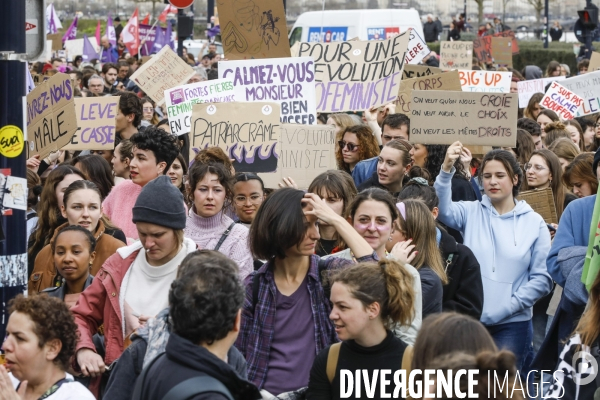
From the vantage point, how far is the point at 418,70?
1123 centimetres

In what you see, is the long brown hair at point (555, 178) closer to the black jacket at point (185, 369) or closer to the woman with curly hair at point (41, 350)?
the woman with curly hair at point (41, 350)

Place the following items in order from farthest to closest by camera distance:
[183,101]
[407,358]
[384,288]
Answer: [183,101] < [384,288] < [407,358]

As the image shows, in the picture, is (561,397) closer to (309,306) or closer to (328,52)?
(309,306)

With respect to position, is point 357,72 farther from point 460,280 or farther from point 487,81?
point 460,280

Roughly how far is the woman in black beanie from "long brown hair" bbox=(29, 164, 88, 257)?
6.44 ft

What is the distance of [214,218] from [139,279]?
1.19 m

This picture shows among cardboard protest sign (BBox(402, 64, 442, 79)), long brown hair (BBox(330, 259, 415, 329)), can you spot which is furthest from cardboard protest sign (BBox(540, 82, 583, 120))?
long brown hair (BBox(330, 259, 415, 329))

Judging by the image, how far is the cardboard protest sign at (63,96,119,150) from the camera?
29.3ft

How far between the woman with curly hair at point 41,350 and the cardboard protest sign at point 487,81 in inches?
381

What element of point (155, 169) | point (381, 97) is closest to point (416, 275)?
point (155, 169)

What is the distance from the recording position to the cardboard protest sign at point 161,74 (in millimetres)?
11242

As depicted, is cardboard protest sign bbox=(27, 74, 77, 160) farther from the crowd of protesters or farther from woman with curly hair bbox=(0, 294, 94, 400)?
woman with curly hair bbox=(0, 294, 94, 400)

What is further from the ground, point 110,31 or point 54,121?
point 110,31

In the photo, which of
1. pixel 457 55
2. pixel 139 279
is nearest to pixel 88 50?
pixel 457 55
